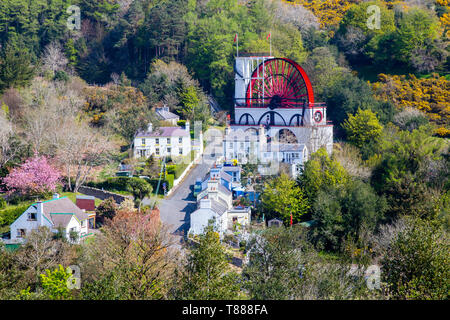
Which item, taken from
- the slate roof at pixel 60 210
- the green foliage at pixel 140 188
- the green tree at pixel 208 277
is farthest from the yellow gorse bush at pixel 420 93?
the green tree at pixel 208 277

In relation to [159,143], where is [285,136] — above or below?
above

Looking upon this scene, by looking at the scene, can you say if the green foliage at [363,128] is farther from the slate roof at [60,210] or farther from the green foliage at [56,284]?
the green foliage at [56,284]

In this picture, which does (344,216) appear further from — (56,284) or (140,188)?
(56,284)

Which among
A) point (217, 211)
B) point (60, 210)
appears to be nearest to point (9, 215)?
point (60, 210)

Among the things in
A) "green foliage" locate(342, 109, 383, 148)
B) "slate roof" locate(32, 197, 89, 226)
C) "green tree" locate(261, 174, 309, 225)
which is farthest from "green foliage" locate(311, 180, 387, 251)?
"slate roof" locate(32, 197, 89, 226)

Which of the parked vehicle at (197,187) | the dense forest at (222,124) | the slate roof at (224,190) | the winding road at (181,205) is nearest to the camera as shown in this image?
the dense forest at (222,124)

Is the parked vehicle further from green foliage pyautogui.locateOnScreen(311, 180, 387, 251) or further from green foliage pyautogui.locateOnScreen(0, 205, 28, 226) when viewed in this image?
green foliage pyautogui.locateOnScreen(0, 205, 28, 226)
